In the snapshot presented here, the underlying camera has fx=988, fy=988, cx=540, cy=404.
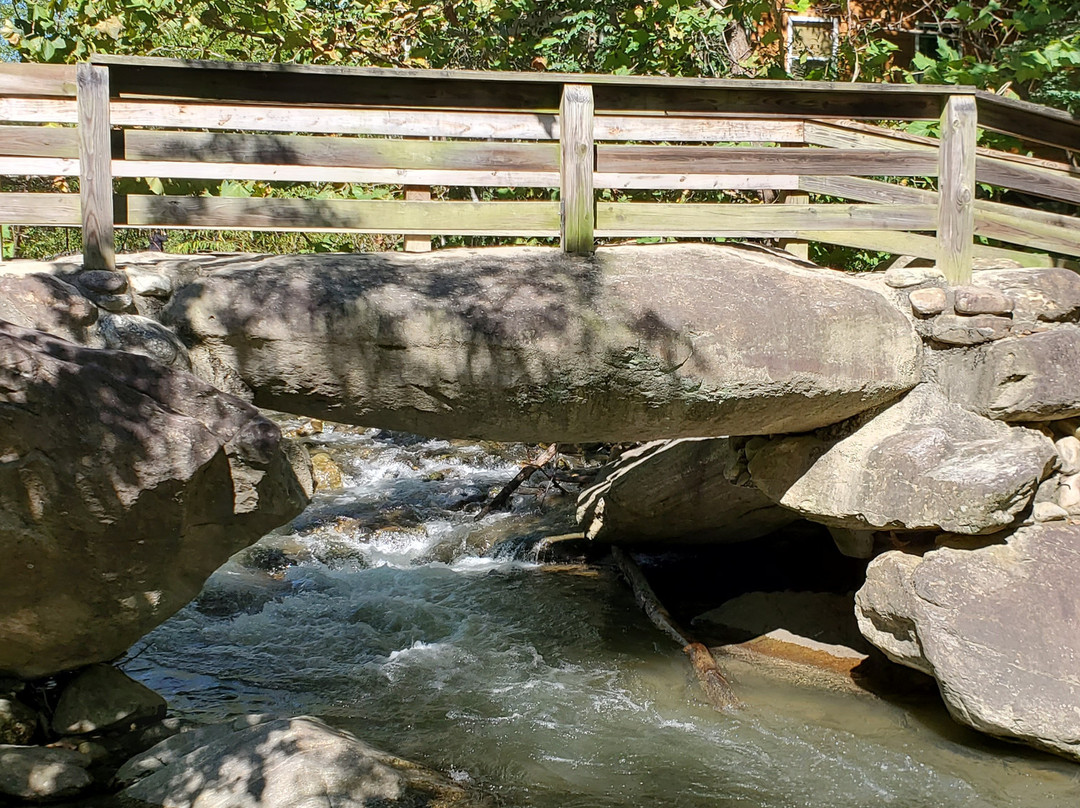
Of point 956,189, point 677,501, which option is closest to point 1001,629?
point 956,189

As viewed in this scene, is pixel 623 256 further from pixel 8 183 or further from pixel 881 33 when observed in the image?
pixel 8 183

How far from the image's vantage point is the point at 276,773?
421 cm

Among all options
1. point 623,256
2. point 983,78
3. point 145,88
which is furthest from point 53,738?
point 983,78

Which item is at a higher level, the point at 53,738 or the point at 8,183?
the point at 8,183

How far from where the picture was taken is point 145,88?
4441 millimetres

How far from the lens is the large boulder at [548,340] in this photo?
4.28 meters

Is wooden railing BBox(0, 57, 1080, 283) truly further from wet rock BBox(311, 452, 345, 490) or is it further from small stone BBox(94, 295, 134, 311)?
wet rock BBox(311, 452, 345, 490)

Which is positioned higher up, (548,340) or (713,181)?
(713,181)

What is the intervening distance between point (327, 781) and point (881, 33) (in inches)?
421

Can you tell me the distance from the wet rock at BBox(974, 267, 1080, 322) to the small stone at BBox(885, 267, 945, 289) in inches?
9.8

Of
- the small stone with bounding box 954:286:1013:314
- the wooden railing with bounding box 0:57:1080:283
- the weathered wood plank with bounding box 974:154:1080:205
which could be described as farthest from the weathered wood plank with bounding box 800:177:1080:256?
the small stone with bounding box 954:286:1013:314

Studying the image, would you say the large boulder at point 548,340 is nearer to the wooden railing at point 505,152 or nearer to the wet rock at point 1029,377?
the wooden railing at point 505,152

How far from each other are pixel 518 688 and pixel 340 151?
320cm

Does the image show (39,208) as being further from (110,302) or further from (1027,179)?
(1027,179)
